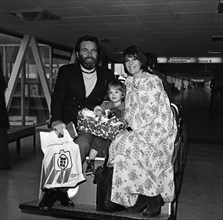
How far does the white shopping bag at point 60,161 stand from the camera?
2340mm

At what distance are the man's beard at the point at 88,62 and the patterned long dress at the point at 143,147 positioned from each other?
1.51 feet

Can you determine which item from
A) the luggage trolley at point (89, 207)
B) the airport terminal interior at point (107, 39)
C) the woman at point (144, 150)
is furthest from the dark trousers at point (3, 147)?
the woman at point (144, 150)

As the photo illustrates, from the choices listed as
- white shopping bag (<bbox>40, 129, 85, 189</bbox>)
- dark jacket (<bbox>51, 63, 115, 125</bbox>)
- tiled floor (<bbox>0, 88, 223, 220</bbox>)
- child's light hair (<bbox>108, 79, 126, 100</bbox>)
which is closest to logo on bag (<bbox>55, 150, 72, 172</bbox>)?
white shopping bag (<bbox>40, 129, 85, 189</bbox>)

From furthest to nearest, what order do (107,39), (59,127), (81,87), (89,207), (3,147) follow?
(107,39) < (3,147) < (81,87) < (89,207) < (59,127)

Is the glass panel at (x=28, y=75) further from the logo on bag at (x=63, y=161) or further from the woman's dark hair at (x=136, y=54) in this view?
the woman's dark hair at (x=136, y=54)

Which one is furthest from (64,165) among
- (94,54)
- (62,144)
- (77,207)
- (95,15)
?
(95,15)

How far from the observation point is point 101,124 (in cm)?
244

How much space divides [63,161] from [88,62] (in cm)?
77

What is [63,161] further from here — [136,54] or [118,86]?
[136,54]

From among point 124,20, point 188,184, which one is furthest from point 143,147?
point 124,20

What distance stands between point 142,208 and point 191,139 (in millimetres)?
6122

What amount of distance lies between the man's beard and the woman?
33 centimetres

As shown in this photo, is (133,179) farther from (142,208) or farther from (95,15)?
(95,15)

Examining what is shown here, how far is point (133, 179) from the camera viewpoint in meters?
2.32
